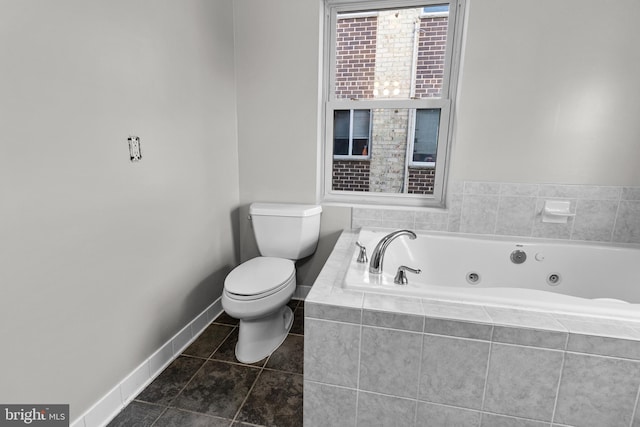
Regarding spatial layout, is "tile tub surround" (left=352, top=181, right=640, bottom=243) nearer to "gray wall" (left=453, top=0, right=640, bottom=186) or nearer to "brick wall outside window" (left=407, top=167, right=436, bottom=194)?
"gray wall" (left=453, top=0, right=640, bottom=186)

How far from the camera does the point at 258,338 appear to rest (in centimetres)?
183

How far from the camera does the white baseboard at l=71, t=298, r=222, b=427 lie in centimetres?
133

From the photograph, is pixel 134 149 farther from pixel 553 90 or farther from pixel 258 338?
pixel 553 90

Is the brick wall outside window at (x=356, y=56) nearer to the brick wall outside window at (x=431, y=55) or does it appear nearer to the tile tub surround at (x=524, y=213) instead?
the brick wall outside window at (x=431, y=55)

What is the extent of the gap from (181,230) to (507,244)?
6.37ft

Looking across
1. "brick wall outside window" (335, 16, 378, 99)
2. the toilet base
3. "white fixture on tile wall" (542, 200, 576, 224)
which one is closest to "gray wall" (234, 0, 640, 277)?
"white fixture on tile wall" (542, 200, 576, 224)

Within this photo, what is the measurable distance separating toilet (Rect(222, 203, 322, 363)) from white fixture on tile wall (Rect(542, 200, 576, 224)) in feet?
4.72

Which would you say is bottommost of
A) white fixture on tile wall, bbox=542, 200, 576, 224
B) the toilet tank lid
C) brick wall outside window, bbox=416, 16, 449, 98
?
the toilet tank lid

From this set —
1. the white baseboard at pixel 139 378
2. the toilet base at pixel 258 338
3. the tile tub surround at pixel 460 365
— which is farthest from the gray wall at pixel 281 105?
the tile tub surround at pixel 460 365

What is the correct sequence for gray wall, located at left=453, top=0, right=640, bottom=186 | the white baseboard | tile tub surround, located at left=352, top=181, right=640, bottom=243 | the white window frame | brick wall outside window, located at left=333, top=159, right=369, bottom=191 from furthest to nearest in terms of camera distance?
1. brick wall outside window, located at left=333, top=159, right=369, bottom=191
2. the white window frame
3. tile tub surround, located at left=352, top=181, right=640, bottom=243
4. gray wall, located at left=453, top=0, right=640, bottom=186
5. the white baseboard

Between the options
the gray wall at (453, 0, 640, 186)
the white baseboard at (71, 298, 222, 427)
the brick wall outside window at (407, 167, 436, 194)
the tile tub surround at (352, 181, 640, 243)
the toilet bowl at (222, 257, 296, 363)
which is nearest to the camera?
the white baseboard at (71, 298, 222, 427)

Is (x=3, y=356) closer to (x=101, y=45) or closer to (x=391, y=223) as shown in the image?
(x=101, y=45)

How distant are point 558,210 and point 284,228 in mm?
1732

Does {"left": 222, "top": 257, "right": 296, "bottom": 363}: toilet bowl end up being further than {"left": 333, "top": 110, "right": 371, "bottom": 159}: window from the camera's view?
No
